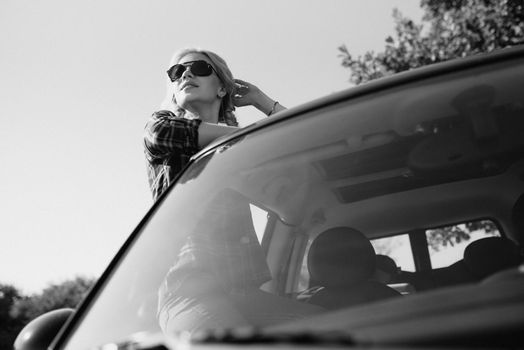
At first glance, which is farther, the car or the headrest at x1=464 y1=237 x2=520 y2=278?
the headrest at x1=464 y1=237 x2=520 y2=278

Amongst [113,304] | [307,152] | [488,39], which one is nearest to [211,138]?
[307,152]

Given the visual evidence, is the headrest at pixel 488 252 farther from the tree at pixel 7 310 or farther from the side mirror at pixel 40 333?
the tree at pixel 7 310

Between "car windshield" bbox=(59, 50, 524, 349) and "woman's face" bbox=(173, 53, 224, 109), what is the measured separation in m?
0.79

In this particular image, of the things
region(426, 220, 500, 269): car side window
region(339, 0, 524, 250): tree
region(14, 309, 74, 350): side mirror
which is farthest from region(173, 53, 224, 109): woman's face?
region(339, 0, 524, 250): tree

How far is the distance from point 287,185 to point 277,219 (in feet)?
1.42

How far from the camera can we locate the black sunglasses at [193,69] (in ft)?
9.80

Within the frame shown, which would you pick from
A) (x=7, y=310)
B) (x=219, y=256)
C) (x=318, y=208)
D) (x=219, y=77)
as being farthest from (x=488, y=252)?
(x=7, y=310)

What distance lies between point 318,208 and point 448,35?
842 centimetres

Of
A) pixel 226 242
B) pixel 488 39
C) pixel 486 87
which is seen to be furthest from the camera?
pixel 488 39

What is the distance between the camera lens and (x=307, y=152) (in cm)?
193

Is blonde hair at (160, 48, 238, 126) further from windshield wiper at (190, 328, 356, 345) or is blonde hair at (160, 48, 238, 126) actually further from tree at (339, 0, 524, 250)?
tree at (339, 0, 524, 250)

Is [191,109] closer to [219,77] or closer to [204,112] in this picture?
[204,112]

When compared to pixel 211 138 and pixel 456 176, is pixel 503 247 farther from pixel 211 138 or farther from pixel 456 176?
pixel 211 138

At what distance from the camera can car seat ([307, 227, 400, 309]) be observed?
2090mm
